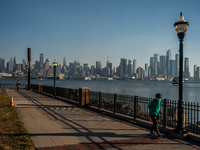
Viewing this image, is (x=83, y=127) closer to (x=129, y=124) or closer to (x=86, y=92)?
(x=129, y=124)

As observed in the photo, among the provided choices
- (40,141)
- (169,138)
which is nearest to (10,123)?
(40,141)

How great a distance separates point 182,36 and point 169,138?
418 cm

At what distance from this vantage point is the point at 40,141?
689 cm

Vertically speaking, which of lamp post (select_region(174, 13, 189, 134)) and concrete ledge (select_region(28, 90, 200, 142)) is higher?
lamp post (select_region(174, 13, 189, 134))

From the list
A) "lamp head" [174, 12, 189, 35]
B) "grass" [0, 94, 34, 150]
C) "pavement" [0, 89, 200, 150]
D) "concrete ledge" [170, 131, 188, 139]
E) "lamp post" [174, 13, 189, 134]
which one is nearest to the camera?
"grass" [0, 94, 34, 150]

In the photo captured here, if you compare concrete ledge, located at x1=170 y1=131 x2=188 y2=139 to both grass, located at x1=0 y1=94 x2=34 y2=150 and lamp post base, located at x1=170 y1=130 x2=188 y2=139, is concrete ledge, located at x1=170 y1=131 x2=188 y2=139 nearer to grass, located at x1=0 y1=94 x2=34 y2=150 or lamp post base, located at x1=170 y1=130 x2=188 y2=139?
lamp post base, located at x1=170 y1=130 x2=188 y2=139

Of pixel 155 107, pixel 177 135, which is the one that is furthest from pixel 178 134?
pixel 155 107

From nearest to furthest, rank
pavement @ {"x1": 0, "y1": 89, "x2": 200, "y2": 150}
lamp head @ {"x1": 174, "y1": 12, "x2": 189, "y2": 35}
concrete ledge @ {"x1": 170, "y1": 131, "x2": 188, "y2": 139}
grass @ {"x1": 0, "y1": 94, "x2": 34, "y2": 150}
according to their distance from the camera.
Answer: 1. grass @ {"x1": 0, "y1": 94, "x2": 34, "y2": 150}
2. pavement @ {"x1": 0, "y1": 89, "x2": 200, "y2": 150}
3. concrete ledge @ {"x1": 170, "y1": 131, "x2": 188, "y2": 139}
4. lamp head @ {"x1": 174, "y1": 12, "x2": 189, "y2": 35}

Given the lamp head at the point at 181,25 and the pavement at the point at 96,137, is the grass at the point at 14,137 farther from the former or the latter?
the lamp head at the point at 181,25

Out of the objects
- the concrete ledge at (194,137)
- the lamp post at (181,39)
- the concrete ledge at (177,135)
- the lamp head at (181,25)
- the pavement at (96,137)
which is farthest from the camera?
the lamp head at (181,25)

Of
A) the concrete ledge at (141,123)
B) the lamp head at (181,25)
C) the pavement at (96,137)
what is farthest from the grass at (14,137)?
the lamp head at (181,25)

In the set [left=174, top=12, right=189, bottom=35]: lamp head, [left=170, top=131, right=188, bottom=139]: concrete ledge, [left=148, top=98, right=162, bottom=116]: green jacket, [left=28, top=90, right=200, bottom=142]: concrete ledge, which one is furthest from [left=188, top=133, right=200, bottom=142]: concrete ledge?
[left=174, top=12, right=189, bottom=35]: lamp head

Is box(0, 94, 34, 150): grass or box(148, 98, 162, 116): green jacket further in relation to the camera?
box(148, 98, 162, 116): green jacket

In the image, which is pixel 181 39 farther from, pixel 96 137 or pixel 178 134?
pixel 96 137
